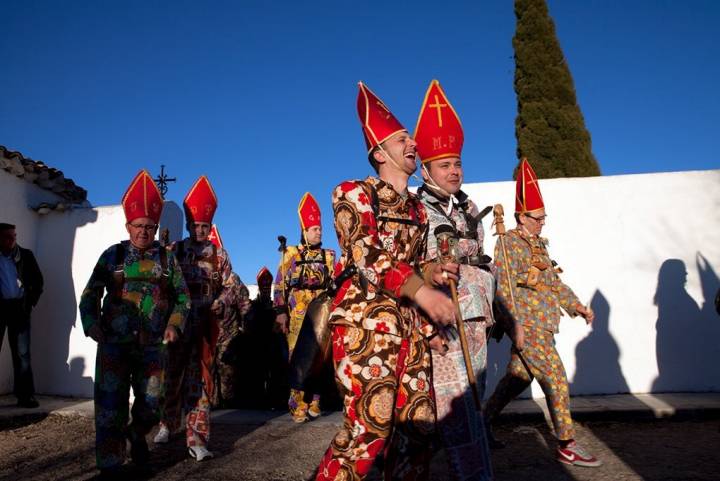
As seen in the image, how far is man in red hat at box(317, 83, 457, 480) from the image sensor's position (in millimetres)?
1986

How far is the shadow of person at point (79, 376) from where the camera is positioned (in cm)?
689

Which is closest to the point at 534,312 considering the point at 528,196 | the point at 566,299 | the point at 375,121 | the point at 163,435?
the point at 566,299

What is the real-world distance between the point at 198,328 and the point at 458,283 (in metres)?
2.68

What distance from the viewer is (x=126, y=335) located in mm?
3668

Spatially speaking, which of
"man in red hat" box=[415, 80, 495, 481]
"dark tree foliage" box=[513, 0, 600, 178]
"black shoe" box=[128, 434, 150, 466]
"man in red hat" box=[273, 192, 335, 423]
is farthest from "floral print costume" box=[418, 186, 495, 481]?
"dark tree foliage" box=[513, 0, 600, 178]

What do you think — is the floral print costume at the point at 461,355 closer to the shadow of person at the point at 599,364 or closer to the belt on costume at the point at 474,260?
the belt on costume at the point at 474,260

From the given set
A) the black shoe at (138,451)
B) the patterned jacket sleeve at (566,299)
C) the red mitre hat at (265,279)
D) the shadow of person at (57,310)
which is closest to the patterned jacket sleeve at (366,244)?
the black shoe at (138,451)

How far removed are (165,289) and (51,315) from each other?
429cm

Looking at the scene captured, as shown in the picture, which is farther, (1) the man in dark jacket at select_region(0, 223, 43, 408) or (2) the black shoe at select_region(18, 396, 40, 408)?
(1) the man in dark jacket at select_region(0, 223, 43, 408)

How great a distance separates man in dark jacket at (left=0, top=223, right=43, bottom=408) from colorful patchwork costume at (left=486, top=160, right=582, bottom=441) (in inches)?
213

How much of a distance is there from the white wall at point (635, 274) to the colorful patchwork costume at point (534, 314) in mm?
1992

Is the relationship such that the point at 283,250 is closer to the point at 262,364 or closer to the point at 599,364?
the point at 262,364

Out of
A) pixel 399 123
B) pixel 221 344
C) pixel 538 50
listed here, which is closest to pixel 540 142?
pixel 538 50

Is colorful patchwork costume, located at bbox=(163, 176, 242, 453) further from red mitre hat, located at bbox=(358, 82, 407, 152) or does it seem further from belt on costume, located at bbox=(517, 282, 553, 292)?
red mitre hat, located at bbox=(358, 82, 407, 152)
